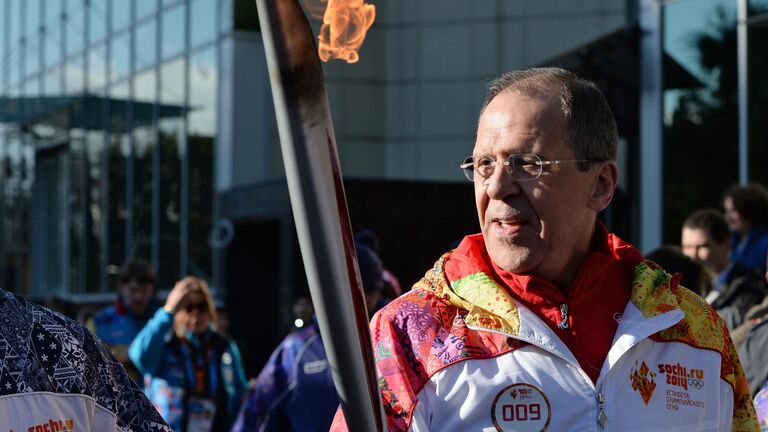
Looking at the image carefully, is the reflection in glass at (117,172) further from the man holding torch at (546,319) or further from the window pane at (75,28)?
the man holding torch at (546,319)

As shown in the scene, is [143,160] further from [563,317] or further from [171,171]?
[563,317]

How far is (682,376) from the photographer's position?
251cm

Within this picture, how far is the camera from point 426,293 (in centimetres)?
254

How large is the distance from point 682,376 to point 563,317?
0.29m

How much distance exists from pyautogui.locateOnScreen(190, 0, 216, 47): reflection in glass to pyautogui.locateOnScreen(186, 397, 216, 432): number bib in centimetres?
1342

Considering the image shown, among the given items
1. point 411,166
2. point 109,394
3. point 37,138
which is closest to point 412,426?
point 109,394

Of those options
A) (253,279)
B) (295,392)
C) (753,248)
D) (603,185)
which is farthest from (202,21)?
(603,185)

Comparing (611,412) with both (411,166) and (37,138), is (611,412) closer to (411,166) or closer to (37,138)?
(411,166)

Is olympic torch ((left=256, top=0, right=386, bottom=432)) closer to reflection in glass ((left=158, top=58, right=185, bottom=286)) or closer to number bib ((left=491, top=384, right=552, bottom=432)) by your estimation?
number bib ((left=491, top=384, right=552, bottom=432))

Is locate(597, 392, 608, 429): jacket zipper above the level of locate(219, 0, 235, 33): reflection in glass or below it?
below

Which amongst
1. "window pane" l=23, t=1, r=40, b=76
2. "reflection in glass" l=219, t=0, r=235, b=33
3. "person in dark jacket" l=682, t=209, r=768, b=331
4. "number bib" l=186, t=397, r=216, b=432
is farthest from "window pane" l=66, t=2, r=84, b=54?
"person in dark jacket" l=682, t=209, r=768, b=331

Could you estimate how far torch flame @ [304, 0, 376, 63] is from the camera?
2336 mm

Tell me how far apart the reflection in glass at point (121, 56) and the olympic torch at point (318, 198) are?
833 inches

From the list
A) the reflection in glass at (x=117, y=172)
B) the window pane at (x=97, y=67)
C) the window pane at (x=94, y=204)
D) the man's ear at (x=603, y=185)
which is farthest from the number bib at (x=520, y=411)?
the window pane at (x=97, y=67)
